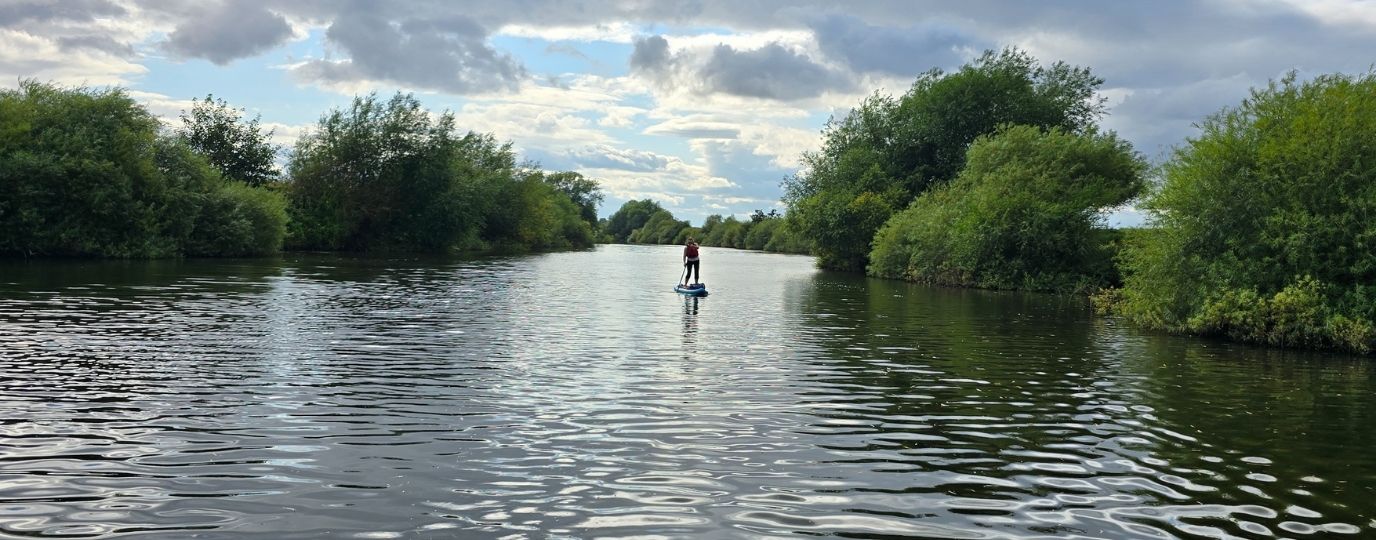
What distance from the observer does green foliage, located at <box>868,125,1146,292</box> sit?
46938 mm

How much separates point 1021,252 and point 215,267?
39046 millimetres

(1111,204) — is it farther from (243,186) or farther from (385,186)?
(385,186)

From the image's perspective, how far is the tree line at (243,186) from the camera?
53094mm

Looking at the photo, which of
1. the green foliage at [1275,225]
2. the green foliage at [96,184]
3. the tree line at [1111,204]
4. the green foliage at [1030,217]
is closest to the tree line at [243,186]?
the green foliage at [96,184]

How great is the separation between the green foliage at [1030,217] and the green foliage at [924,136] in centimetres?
1419

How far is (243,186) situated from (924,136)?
47.9 metres

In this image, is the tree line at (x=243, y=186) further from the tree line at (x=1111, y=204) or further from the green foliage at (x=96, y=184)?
the tree line at (x=1111, y=204)

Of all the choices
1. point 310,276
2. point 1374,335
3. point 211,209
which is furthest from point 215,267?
point 1374,335

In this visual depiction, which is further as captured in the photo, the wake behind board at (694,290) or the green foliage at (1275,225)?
the wake behind board at (694,290)

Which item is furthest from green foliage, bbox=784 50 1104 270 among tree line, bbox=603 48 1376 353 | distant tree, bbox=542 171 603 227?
distant tree, bbox=542 171 603 227

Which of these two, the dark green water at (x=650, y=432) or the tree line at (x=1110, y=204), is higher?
the tree line at (x=1110, y=204)

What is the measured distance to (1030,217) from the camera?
156 ft

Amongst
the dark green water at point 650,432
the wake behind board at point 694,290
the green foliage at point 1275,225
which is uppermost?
the green foliage at point 1275,225

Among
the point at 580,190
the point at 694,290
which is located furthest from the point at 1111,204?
the point at 580,190
